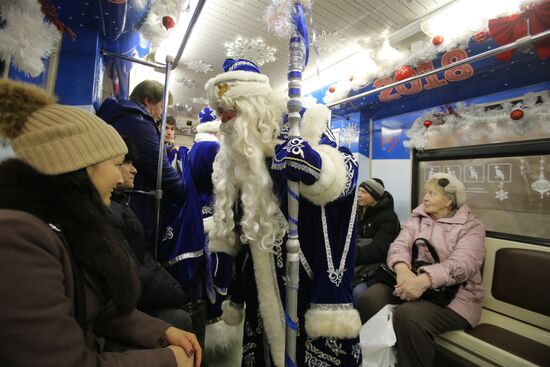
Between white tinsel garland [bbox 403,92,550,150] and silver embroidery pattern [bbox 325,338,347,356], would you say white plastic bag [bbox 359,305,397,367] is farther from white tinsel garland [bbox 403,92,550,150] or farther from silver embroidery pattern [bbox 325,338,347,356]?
white tinsel garland [bbox 403,92,550,150]

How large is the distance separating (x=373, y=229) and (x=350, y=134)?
144 cm

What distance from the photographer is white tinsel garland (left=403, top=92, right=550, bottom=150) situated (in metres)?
2.26

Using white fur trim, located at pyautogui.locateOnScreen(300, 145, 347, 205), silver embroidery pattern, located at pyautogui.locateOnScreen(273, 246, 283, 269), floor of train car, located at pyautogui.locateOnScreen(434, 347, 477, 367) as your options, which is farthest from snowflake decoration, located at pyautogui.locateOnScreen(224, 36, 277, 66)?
floor of train car, located at pyautogui.locateOnScreen(434, 347, 477, 367)

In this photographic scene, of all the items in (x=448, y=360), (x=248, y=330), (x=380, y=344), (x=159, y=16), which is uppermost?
(x=159, y=16)

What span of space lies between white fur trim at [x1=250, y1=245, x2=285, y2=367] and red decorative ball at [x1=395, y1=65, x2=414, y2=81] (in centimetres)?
228

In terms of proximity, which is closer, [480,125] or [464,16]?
[464,16]

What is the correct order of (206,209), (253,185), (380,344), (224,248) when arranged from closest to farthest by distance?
1. (253,185)
2. (224,248)
3. (380,344)
4. (206,209)

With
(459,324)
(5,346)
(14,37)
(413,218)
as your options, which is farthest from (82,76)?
(459,324)

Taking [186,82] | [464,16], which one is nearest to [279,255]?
[464,16]

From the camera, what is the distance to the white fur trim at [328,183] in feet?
3.36

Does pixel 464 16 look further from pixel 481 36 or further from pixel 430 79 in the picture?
pixel 430 79

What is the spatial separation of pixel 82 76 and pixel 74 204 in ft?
5.06

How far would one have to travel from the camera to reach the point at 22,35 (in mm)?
1103

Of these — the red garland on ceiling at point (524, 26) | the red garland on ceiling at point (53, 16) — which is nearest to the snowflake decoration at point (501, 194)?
the red garland on ceiling at point (524, 26)
